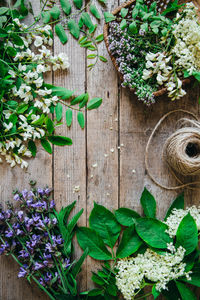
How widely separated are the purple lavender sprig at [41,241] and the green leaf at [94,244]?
6 cm

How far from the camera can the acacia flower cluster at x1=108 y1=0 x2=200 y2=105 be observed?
3.76 ft

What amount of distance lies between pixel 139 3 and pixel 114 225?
97 centimetres

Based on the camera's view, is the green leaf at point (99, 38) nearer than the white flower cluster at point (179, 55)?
No

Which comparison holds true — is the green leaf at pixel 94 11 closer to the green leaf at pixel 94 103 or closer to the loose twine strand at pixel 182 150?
the green leaf at pixel 94 103

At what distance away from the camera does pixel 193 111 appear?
1326 millimetres

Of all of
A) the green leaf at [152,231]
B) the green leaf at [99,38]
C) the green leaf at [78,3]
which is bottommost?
the green leaf at [152,231]

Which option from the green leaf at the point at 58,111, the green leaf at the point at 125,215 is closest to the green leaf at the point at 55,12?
the green leaf at the point at 58,111

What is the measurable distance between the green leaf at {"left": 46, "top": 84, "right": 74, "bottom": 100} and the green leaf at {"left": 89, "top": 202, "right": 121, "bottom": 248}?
1.69 feet

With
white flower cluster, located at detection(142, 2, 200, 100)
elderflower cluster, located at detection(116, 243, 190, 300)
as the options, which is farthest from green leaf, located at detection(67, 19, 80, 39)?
elderflower cluster, located at detection(116, 243, 190, 300)

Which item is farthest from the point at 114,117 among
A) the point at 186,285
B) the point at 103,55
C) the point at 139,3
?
the point at 186,285

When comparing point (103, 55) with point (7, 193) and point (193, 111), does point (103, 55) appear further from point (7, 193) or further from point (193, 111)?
point (7, 193)

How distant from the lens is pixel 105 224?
1277 millimetres

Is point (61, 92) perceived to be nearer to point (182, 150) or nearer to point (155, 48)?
point (155, 48)

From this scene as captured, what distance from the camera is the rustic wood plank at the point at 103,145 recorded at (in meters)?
1.31
